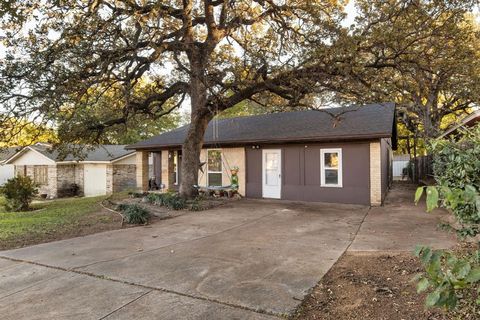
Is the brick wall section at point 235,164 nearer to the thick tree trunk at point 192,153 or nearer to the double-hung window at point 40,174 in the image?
the thick tree trunk at point 192,153

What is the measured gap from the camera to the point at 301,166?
12891 mm

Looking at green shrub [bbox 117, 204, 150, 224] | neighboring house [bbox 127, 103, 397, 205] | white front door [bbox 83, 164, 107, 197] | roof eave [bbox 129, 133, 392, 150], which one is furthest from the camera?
white front door [bbox 83, 164, 107, 197]

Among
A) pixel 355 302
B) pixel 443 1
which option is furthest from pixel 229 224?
pixel 443 1

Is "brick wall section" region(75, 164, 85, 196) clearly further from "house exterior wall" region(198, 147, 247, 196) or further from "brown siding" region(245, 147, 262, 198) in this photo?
"brown siding" region(245, 147, 262, 198)

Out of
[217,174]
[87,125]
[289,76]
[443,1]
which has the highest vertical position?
[443,1]

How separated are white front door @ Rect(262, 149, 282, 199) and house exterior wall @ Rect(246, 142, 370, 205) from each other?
0.55 ft

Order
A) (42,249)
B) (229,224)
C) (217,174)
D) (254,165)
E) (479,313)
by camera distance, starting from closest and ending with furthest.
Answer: (479,313), (42,249), (229,224), (254,165), (217,174)

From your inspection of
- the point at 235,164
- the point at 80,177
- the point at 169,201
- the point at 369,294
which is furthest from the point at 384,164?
the point at 80,177

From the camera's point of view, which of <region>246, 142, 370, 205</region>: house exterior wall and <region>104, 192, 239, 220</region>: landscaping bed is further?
<region>246, 142, 370, 205</region>: house exterior wall

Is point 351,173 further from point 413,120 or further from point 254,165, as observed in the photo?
point 413,120

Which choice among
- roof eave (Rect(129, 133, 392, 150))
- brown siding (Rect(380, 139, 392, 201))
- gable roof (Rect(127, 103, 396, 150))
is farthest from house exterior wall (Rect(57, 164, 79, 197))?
brown siding (Rect(380, 139, 392, 201))

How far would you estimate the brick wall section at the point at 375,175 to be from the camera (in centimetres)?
1123

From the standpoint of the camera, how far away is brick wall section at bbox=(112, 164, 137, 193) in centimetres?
2173

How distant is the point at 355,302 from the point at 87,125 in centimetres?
1187
